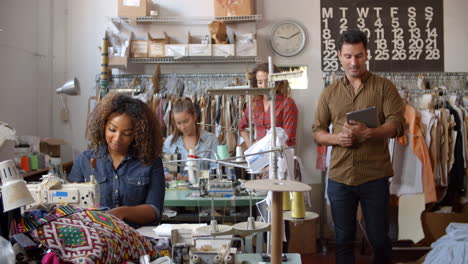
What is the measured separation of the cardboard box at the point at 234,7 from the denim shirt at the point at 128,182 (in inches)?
120

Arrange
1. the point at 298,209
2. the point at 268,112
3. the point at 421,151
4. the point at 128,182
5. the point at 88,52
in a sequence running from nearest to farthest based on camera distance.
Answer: the point at 298,209
the point at 128,182
the point at 268,112
the point at 421,151
the point at 88,52

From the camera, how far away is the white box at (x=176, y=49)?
4.85m

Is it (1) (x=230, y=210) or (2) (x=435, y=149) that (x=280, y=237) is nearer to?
(1) (x=230, y=210)

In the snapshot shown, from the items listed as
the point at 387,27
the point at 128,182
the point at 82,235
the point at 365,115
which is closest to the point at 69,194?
the point at 128,182

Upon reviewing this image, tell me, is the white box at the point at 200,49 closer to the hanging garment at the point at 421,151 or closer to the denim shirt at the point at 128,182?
the hanging garment at the point at 421,151

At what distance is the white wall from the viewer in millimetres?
5085

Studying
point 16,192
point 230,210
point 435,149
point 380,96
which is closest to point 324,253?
point 435,149

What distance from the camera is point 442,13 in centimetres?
516

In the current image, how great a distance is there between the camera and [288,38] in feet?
16.8

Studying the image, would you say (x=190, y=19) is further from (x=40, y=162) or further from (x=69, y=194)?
(x=69, y=194)

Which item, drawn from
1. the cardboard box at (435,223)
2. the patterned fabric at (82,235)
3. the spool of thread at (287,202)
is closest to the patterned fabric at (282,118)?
the cardboard box at (435,223)

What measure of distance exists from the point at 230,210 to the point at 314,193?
218cm

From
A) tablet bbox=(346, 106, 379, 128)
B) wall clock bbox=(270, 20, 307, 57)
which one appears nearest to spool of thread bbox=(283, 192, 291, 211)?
tablet bbox=(346, 106, 379, 128)

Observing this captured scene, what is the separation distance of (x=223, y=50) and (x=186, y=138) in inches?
53.9
